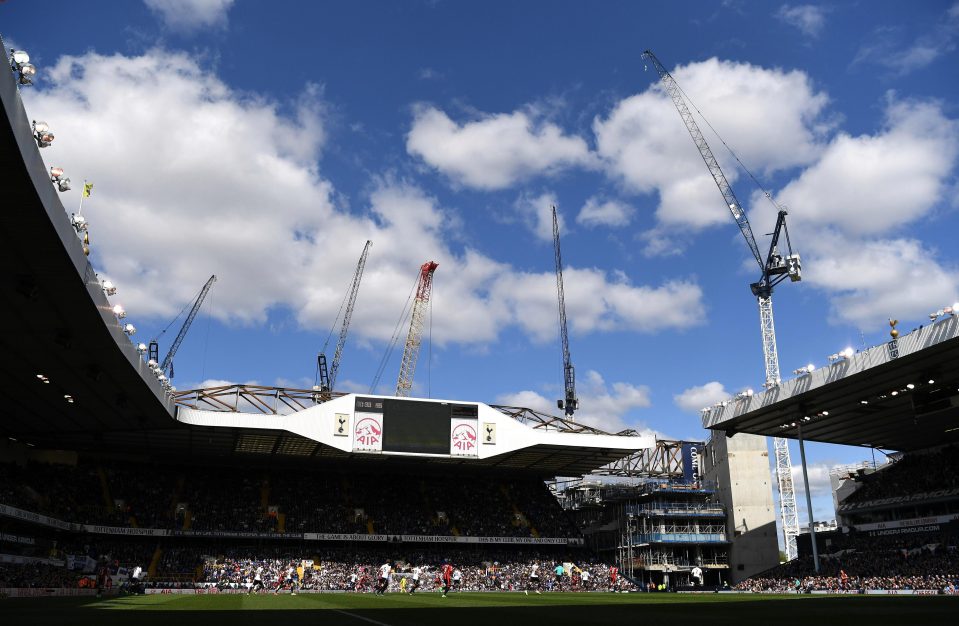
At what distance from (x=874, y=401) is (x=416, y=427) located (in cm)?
3409

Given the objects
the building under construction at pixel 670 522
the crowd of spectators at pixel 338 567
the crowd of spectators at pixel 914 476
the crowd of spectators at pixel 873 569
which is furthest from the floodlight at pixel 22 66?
the building under construction at pixel 670 522

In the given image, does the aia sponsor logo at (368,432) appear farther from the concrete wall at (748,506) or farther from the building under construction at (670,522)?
the concrete wall at (748,506)

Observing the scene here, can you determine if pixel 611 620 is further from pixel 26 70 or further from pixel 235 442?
pixel 235 442

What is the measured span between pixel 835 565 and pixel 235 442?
48113mm

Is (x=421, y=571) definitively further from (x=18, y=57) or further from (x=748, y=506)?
(x=18, y=57)

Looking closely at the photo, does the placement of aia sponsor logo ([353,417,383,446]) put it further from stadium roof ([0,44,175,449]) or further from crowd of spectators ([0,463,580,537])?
stadium roof ([0,44,175,449])

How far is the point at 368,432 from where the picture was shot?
5791 cm

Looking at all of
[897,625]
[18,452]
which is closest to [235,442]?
[18,452]

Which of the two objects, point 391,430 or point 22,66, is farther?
point 391,430

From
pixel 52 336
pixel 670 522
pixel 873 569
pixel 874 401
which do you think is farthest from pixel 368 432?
pixel 670 522

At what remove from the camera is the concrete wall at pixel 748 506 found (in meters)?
78.8

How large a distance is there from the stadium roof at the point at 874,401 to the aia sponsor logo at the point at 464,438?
61.6 feet

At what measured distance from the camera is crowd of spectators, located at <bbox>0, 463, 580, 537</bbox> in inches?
2355

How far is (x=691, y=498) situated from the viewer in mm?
83438
